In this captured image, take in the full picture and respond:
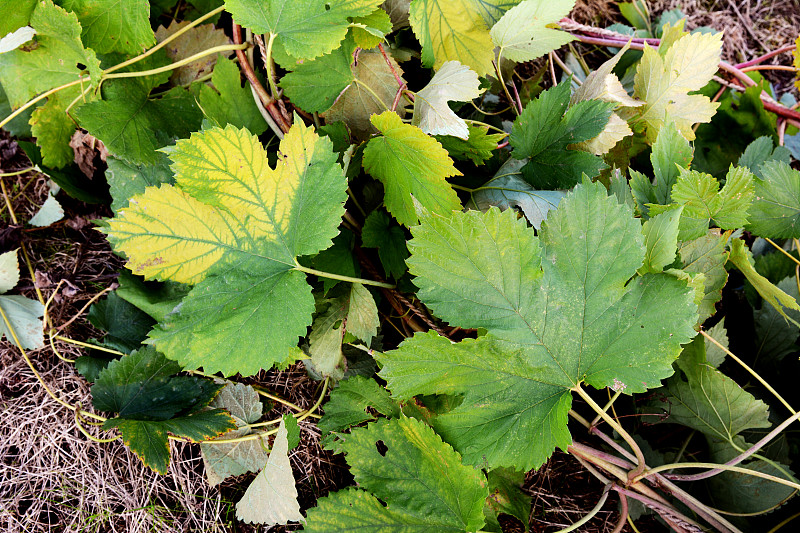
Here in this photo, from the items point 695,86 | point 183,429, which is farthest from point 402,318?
point 695,86

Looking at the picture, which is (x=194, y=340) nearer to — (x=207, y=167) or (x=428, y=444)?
(x=207, y=167)

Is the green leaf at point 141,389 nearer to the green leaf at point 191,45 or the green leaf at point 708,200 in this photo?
the green leaf at point 191,45

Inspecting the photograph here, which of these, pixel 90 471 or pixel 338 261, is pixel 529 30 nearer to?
pixel 338 261

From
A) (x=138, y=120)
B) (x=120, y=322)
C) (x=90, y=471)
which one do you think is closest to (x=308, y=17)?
(x=138, y=120)

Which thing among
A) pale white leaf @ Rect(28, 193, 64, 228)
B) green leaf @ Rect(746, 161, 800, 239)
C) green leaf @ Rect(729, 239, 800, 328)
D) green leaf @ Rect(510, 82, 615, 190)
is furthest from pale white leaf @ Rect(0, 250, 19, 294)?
green leaf @ Rect(746, 161, 800, 239)

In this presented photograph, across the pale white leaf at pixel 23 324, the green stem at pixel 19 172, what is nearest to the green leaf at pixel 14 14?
the green stem at pixel 19 172
